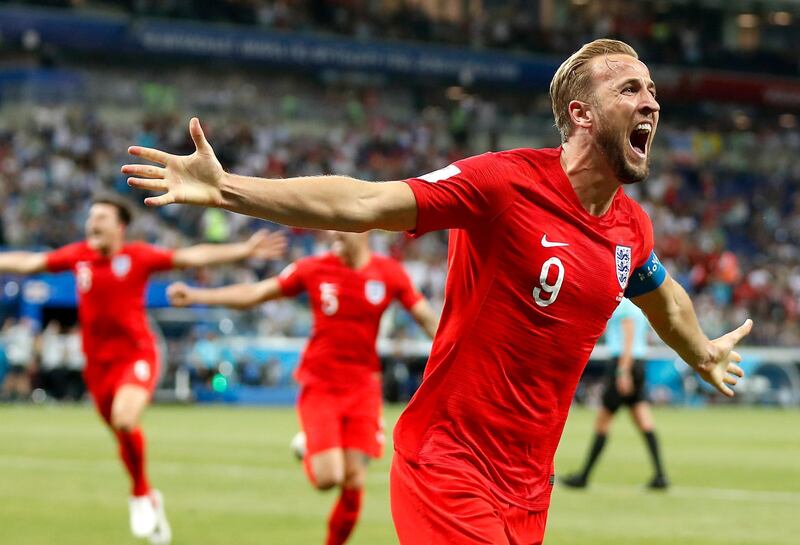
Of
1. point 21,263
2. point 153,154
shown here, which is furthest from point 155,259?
point 153,154

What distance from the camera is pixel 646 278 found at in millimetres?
5941

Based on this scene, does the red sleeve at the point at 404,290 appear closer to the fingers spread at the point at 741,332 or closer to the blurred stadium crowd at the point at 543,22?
the fingers spread at the point at 741,332

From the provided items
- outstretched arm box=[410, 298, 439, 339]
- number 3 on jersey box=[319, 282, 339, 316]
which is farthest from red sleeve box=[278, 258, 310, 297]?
outstretched arm box=[410, 298, 439, 339]

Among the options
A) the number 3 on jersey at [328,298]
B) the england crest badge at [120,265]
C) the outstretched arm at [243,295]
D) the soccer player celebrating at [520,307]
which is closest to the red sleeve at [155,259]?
the england crest badge at [120,265]

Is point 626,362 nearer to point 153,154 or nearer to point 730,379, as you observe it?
point 730,379

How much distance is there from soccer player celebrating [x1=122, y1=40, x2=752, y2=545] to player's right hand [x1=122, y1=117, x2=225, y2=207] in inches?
30.9

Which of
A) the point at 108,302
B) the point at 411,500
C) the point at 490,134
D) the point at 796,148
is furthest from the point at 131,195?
the point at 411,500

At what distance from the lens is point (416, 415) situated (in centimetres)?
537

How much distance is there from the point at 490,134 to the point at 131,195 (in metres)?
17.4

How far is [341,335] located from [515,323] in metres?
6.17

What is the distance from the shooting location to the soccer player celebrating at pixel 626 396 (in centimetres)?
1559

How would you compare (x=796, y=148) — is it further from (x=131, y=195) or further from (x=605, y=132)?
(x=605, y=132)

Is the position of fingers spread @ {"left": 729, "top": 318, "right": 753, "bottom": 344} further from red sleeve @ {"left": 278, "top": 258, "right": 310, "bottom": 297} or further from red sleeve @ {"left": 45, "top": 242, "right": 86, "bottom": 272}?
red sleeve @ {"left": 45, "top": 242, "right": 86, "bottom": 272}

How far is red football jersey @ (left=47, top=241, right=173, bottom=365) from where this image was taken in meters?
12.6
